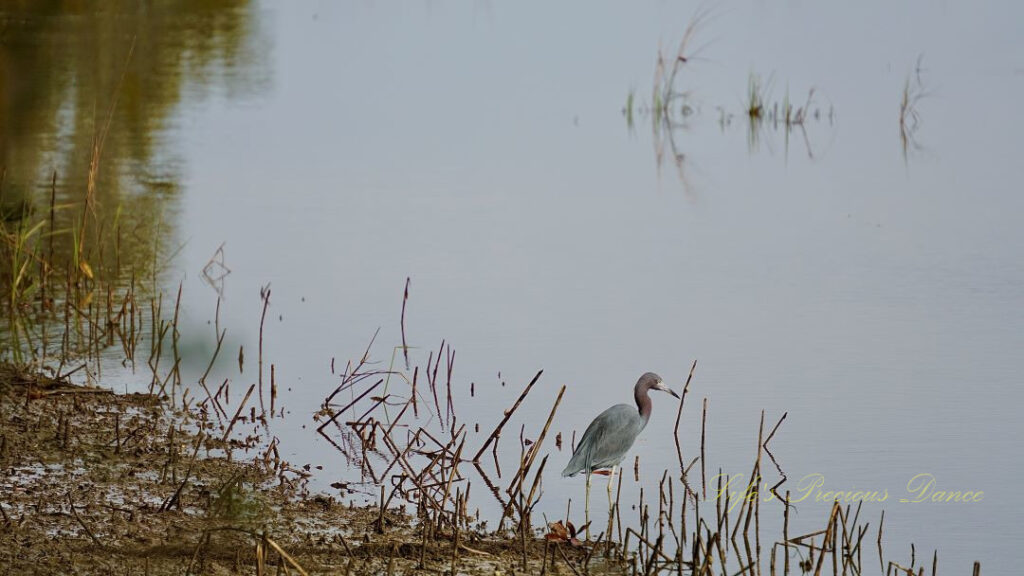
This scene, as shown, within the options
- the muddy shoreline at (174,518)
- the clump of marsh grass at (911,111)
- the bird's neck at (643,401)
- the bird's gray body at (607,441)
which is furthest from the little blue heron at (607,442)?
the clump of marsh grass at (911,111)

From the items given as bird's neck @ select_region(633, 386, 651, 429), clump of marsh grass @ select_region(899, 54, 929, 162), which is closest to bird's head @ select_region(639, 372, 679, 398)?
bird's neck @ select_region(633, 386, 651, 429)

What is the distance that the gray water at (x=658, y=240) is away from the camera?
6168mm

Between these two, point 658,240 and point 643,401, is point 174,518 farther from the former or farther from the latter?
point 658,240

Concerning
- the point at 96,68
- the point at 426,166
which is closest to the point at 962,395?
the point at 426,166

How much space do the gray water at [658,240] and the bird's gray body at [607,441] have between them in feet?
0.47

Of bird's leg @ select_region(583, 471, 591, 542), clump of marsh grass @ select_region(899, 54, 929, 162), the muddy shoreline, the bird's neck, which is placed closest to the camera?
the muddy shoreline

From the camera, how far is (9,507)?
4645mm

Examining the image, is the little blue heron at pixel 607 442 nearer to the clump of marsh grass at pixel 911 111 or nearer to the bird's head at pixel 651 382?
the bird's head at pixel 651 382

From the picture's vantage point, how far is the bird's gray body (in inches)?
210

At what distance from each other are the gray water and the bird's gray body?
0.14m

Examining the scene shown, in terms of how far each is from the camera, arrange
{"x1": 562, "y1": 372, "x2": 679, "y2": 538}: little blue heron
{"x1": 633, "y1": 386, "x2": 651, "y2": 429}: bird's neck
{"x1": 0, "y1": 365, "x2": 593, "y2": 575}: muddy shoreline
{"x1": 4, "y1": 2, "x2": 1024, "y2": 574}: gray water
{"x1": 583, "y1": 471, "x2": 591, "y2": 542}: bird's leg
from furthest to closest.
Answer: {"x1": 4, "y1": 2, "x2": 1024, "y2": 574}: gray water, {"x1": 633, "y1": 386, "x2": 651, "y2": 429}: bird's neck, {"x1": 562, "y1": 372, "x2": 679, "y2": 538}: little blue heron, {"x1": 583, "y1": 471, "x2": 591, "y2": 542}: bird's leg, {"x1": 0, "y1": 365, "x2": 593, "y2": 575}: muddy shoreline

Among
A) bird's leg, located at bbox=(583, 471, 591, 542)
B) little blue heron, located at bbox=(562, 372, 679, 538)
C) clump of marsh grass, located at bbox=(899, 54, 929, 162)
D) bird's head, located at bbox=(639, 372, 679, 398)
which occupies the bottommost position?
bird's leg, located at bbox=(583, 471, 591, 542)

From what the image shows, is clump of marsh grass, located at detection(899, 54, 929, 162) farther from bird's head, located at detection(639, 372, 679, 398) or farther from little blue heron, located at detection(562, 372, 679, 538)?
little blue heron, located at detection(562, 372, 679, 538)

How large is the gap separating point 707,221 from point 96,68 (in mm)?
9841
